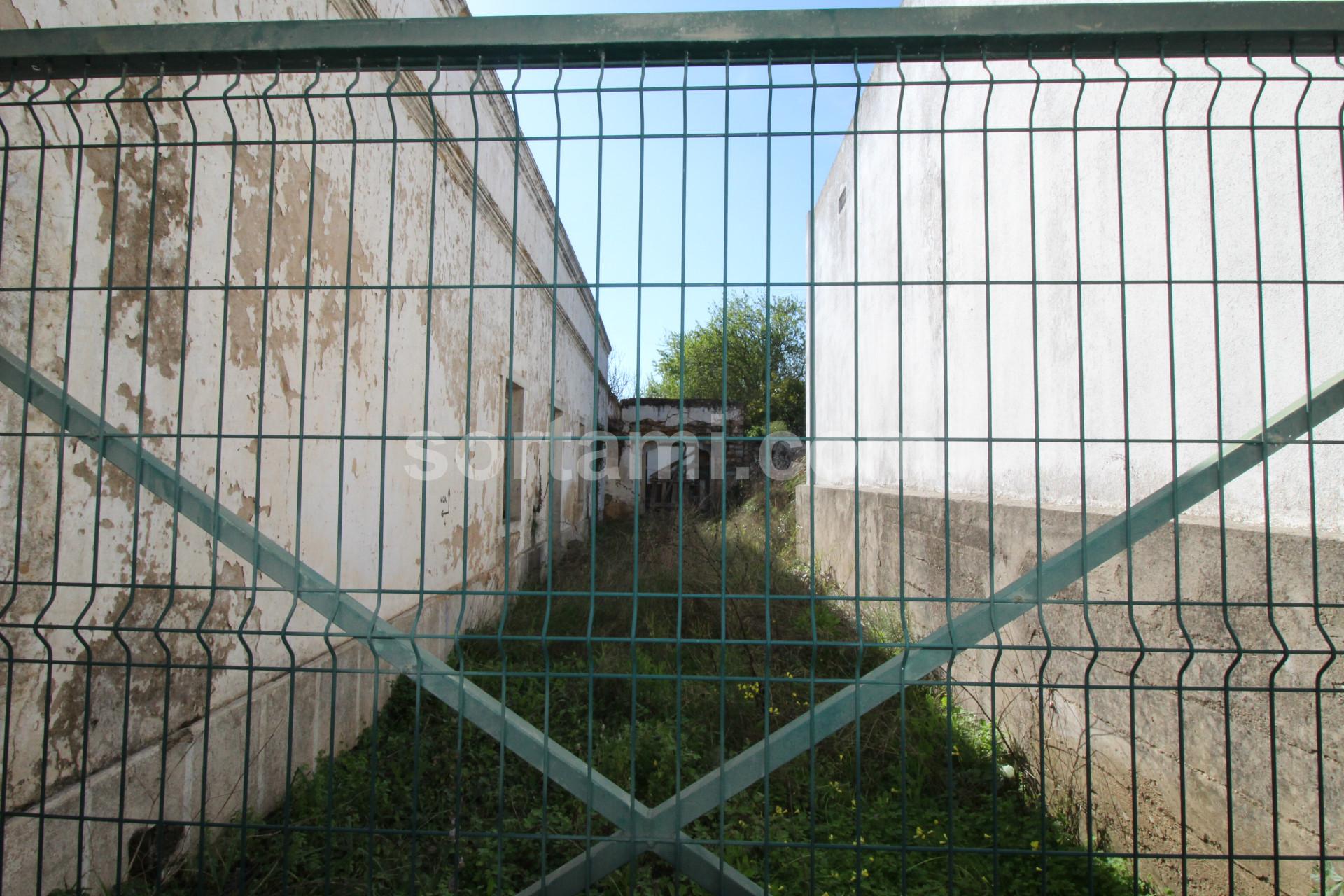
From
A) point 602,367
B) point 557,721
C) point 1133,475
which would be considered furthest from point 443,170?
point 602,367

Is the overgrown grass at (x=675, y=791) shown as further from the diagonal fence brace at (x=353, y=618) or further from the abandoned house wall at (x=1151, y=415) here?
the abandoned house wall at (x=1151, y=415)

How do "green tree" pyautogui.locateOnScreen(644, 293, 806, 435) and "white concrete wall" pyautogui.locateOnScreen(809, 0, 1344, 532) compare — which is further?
"green tree" pyautogui.locateOnScreen(644, 293, 806, 435)

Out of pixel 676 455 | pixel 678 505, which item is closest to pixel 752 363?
pixel 676 455

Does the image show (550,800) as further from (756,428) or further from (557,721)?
(756,428)

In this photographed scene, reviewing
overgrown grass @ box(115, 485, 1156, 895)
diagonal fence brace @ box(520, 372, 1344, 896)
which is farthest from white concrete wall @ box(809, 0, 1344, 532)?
overgrown grass @ box(115, 485, 1156, 895)

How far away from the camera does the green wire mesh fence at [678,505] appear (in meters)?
1.58

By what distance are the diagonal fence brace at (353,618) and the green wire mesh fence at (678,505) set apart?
0.05 ft

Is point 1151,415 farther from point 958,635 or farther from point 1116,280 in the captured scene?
point 958,635

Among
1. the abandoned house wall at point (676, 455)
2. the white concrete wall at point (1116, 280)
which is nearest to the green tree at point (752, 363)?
the abandoned house wall at point (676, 455)

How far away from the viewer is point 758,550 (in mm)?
6469

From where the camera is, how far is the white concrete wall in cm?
190

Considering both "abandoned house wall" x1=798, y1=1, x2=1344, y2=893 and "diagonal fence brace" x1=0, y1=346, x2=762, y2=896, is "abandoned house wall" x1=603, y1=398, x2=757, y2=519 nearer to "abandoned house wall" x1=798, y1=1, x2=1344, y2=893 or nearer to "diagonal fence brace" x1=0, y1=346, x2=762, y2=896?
"abandoned house wall" x1=798, y1=1, x2=1344, y2=893

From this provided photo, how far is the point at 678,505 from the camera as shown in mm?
3092

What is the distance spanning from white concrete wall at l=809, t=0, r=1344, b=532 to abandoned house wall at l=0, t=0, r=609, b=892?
1554mm
